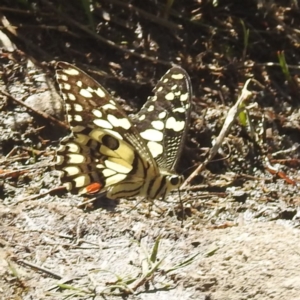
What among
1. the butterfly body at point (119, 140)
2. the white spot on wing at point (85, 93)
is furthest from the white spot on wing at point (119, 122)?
the white spot on wing at point (85, 93)

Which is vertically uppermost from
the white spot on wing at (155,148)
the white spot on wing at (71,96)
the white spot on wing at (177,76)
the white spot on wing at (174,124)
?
the white spot on wing at (177,76)

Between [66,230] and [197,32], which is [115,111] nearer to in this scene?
[66,230]

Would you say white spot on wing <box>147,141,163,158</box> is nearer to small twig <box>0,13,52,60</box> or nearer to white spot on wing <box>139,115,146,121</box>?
white spot on wing <box>139,115,146,121</box>

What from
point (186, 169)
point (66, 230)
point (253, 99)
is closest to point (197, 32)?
point (253, 99)

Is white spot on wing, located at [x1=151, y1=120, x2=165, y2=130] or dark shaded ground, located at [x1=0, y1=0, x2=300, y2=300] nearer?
dark shaded ground, located at [x1=0, y1=0, x2=300, y2=300]

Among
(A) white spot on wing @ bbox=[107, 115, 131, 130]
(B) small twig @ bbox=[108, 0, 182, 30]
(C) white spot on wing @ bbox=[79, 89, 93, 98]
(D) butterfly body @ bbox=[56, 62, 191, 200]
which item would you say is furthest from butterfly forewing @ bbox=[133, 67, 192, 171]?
(B) small twig @ bbox=[108, 0, 182, 30]

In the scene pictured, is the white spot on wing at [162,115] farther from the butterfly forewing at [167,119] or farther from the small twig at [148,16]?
the small twig at [148,16]

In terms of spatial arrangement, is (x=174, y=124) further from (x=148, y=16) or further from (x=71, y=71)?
(x=148, y=16)
